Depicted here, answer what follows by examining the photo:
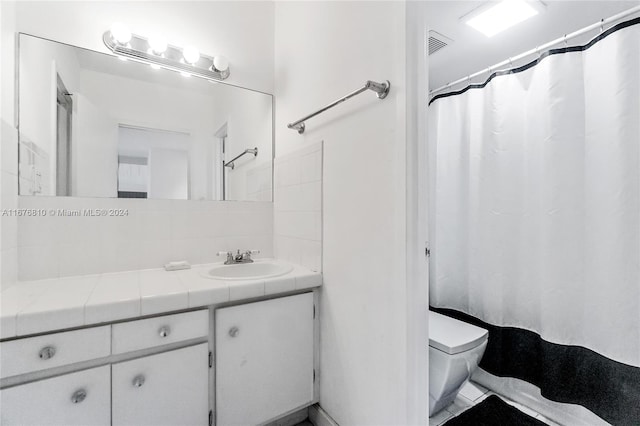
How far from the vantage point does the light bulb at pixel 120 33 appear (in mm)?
1353

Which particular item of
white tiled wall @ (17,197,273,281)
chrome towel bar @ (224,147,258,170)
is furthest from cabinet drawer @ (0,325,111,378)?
chrome towel bar @ (224,147,258,170)

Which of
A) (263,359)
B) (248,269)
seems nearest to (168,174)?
(248,269)

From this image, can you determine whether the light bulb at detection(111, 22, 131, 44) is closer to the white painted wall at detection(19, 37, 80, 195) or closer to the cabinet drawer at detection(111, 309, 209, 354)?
the white painted wall at detection(19, 37, 80, 195)

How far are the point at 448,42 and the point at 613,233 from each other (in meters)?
1.37

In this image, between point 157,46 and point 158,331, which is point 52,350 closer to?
point 158,331

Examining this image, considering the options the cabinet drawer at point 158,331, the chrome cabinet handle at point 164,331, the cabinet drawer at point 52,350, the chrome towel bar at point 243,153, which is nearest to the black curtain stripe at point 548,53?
the chrome towel bar at point 243,153

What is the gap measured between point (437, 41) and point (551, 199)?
115 centimetres

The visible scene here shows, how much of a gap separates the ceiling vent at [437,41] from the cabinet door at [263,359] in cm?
168

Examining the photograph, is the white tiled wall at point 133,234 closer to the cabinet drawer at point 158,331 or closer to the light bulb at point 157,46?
the cabinet drawer at point 158,331

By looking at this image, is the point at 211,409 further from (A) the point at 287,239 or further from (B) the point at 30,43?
(B) the point at 30,43

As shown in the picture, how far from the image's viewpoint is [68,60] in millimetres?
1315

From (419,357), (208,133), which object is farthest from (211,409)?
(208,133)

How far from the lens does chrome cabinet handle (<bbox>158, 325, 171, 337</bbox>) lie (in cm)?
101

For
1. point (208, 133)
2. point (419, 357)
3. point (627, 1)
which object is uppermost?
point (627, 1)
